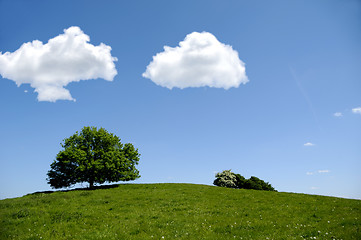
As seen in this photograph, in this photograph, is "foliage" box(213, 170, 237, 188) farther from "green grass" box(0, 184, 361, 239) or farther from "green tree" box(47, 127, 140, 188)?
"green grass" box(0, 184, 361, 239)

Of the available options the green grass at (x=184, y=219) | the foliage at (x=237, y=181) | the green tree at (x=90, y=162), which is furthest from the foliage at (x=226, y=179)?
the green grass at (x=184, y=219)

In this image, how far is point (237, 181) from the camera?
72188 mm

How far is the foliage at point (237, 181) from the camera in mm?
67562

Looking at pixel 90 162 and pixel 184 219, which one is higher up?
pixel 90 162


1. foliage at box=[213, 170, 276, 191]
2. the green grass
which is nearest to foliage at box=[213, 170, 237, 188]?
foliage at box=[213, 170, 276, 191]

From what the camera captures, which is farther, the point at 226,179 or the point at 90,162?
the point at 226,179

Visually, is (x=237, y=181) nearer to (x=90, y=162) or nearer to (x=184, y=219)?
(x=90, y=162)

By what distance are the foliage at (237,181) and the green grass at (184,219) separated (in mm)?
38958

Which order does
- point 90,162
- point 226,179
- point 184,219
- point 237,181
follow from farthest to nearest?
1. point 237,181
2. point 226,179
3. point 90,162
4. point 184,219

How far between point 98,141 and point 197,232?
3866cm

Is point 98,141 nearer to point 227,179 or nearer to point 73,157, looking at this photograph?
point 73,157

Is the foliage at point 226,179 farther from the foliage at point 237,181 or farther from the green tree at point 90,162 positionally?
the green tree at point 90,162

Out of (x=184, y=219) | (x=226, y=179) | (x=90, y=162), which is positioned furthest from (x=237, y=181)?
(x=184, y=219)

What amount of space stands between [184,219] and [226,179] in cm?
4994
